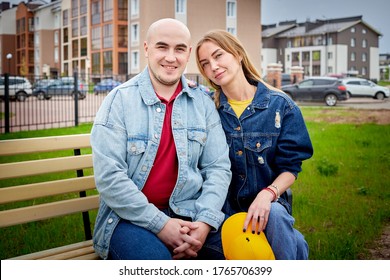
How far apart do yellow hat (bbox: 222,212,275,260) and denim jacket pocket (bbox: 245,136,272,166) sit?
0.24 meters

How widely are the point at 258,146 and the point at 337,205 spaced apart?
4.77 feet

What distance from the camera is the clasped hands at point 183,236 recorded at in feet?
4.68

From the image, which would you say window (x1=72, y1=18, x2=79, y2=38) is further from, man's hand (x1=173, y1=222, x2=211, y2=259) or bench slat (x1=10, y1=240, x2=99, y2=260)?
man's hand (x1=173, y1=222, x2=211, y2=259)

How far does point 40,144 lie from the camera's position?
5.34ft

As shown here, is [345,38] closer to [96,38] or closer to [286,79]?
[96,38]

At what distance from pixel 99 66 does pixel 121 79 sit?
674 millimetres

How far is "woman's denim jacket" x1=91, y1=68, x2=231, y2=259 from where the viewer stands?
142 cm

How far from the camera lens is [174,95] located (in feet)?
5.18

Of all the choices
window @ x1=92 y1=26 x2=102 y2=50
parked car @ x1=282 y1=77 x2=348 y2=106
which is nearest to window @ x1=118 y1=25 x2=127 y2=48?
window @ x1=92 y1=26 x2=102 y2=50

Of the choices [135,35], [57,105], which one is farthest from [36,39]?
[57,105]

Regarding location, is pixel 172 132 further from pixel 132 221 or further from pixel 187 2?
pixel 187 2

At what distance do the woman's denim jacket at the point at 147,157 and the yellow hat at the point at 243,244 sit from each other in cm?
4

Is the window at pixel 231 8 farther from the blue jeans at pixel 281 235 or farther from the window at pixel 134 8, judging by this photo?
the blue jeans at pixel 281 235
